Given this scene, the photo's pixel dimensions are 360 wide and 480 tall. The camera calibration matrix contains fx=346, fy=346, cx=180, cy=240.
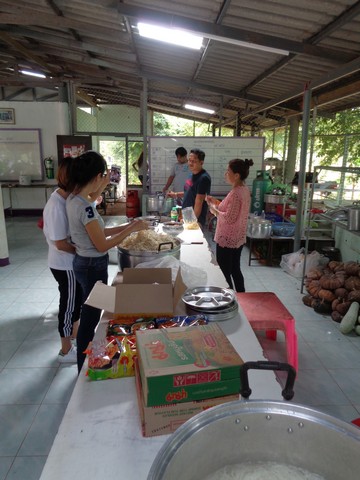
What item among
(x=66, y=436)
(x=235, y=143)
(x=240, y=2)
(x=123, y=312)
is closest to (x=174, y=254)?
(x=123, y=312)

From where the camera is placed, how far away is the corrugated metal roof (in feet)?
9.80

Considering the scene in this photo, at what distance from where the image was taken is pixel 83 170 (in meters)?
1.87

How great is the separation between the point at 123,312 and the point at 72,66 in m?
7.51

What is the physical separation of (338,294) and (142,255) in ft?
7.87

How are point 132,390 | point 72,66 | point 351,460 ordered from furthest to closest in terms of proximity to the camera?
point 72,66
point 132,390
point 351,460

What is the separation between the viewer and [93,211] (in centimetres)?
187

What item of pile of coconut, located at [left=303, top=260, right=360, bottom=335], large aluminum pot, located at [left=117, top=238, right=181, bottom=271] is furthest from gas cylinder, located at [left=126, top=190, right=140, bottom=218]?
large aluminum pot, located at [left=117, top=238, right=181, bottom=271]

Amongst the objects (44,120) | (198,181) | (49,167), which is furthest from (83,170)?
(44,120)

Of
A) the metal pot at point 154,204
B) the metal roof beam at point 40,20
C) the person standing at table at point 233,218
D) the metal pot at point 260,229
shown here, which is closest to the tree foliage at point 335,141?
the metal pot at point 260,229

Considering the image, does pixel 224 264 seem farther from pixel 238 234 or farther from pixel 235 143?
pixel 235 143

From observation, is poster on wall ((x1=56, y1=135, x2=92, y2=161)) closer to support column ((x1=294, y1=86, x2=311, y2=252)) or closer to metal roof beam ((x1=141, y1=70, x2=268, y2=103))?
metal roof beam ((x1=141, y1=70, x2=268, y2=103))

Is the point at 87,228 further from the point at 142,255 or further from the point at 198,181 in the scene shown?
the point at 198,181

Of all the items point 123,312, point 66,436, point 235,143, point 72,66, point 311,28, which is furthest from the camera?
point 72,66

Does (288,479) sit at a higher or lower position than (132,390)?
higher
